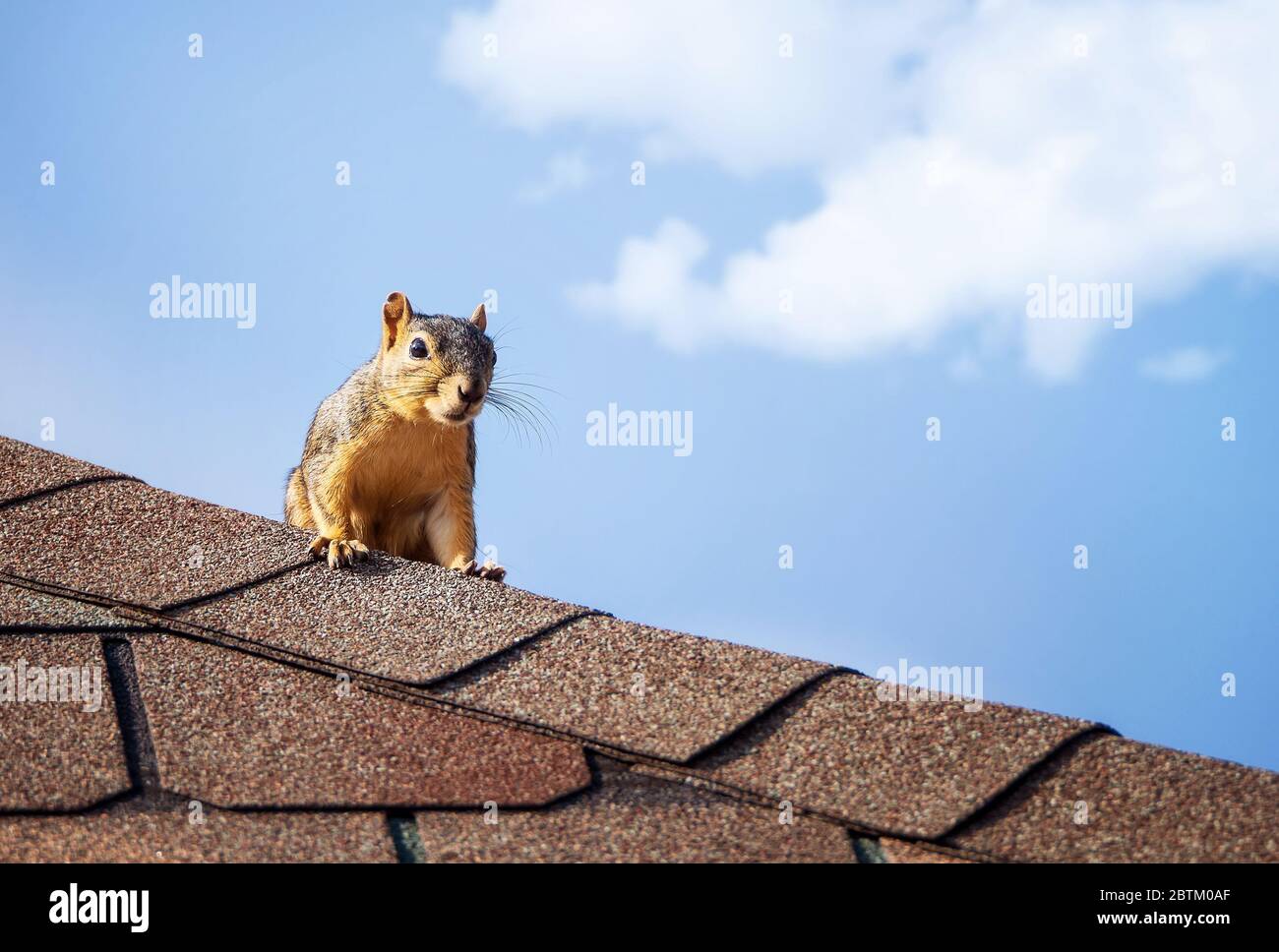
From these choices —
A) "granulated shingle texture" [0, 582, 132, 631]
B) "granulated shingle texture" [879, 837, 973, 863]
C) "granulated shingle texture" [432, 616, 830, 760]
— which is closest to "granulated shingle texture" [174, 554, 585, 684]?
"granulated shingle texture" [432, 616, 830, 760]

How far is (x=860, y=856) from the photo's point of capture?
3.62 metres

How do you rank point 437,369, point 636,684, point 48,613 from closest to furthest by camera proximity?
point 636,684
point 48,613
point 437,369

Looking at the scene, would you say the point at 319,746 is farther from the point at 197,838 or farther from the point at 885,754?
the point at 885,754

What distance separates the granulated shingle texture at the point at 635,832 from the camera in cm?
349

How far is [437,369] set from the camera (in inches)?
245

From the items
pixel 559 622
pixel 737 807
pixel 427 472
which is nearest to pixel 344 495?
pixel 427 472

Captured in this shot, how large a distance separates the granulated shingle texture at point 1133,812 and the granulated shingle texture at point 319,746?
1.18m

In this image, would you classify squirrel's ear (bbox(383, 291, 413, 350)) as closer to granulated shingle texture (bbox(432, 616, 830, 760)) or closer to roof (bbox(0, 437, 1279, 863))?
roof (bbox(0, 437, 1279, 863))

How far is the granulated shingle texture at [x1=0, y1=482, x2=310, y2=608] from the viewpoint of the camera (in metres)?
5.14

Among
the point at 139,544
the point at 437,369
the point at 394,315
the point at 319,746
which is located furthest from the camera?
the point at 394,315

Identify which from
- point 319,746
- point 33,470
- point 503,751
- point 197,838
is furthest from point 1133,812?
point 33,470

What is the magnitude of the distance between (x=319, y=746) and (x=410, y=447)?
8.31 feet

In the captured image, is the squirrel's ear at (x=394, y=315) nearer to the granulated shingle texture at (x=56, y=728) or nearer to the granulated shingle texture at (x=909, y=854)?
the granulated shingle texture at (x=56, y=728)
